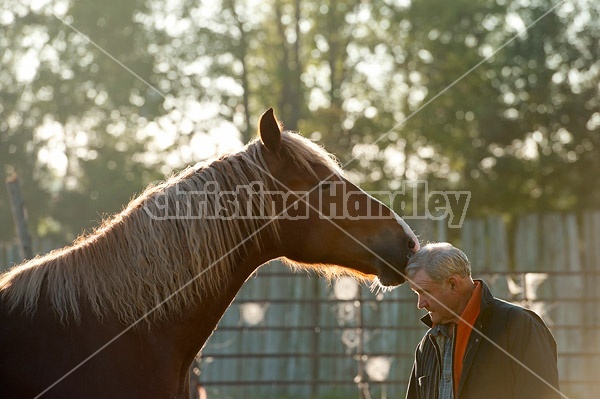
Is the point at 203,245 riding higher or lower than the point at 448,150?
lower

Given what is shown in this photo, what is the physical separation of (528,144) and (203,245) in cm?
1147

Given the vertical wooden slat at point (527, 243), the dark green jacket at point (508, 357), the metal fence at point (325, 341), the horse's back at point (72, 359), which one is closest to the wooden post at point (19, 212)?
the metal fence at point (325, 341)

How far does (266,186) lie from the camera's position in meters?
3.52

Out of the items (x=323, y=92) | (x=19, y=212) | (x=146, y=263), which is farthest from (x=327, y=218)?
(x=323, y=92)

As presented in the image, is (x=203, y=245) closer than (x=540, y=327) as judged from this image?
No

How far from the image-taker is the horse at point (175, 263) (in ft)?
10.3

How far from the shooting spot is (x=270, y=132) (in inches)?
139

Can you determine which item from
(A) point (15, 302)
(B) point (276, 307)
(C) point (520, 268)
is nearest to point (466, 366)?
(A) point (15, 302)

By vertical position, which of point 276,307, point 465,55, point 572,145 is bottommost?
point 276,307

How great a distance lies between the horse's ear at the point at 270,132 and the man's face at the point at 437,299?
89 cm

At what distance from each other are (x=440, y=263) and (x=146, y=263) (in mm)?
1246

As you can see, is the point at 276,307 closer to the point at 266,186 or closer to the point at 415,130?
the point at 415,130

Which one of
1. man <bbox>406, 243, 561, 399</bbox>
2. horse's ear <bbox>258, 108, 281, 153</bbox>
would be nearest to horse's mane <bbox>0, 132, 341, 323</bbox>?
horse's ear <bbox>258, 108, 281, 153</bbox>

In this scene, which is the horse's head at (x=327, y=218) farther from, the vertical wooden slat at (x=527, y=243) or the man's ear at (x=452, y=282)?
the vertical wooden slat at (x=527, y=243)
